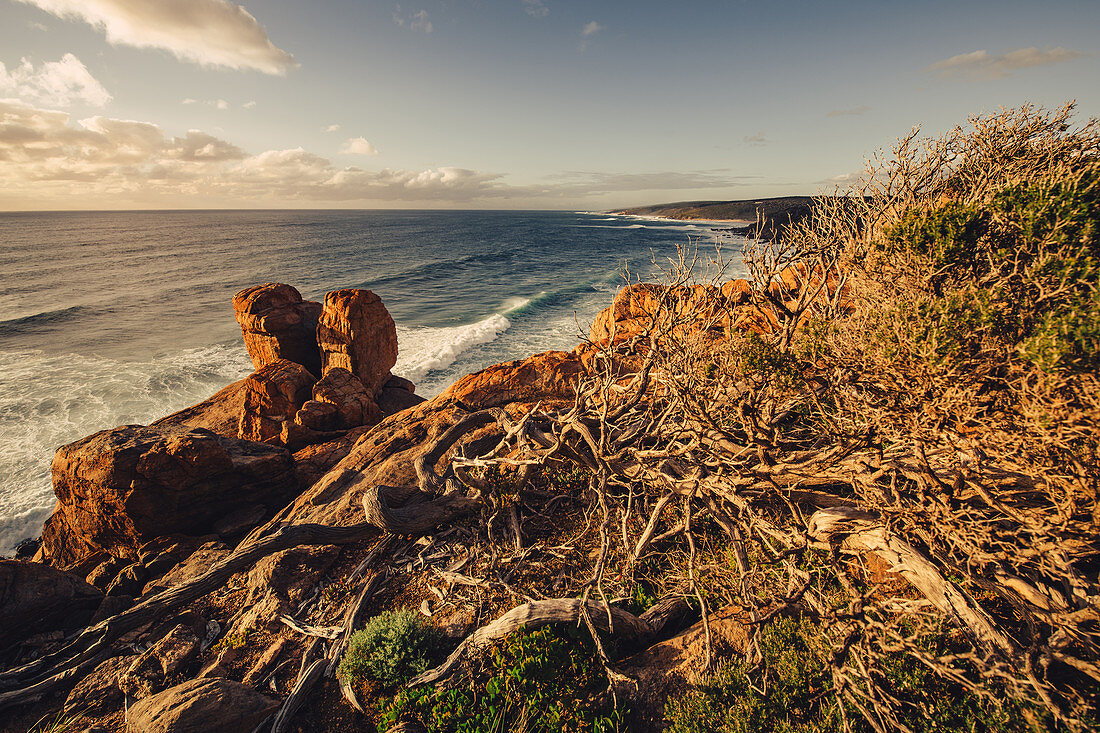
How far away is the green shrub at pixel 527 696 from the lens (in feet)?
14.6

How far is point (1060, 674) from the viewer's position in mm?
4000

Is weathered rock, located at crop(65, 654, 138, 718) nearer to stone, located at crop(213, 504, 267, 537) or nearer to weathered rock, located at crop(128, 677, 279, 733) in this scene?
weathered rock, located at crop(128, 677, 279, 733)

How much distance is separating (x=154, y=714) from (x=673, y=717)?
5350 mm

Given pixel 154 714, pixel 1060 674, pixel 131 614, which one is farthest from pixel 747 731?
pixel 131 614

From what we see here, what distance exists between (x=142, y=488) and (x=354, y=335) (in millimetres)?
8462

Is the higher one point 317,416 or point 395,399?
point 317,416

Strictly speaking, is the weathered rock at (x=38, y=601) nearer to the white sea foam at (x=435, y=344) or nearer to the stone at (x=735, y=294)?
the stone at (x=735, y=294)

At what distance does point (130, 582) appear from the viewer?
24.2 feet

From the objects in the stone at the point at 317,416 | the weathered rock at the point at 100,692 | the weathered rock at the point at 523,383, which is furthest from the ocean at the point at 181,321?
the stone at the point at 317,416

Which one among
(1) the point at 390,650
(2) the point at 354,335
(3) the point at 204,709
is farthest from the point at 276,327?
(1) the point at 390,650

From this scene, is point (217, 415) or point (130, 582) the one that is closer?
point (130, 582)

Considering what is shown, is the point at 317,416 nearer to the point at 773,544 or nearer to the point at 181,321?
the point at 773,544

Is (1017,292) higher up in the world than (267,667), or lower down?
higher up

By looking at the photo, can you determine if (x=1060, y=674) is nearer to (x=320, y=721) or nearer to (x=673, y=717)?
(x=673, y=717)
